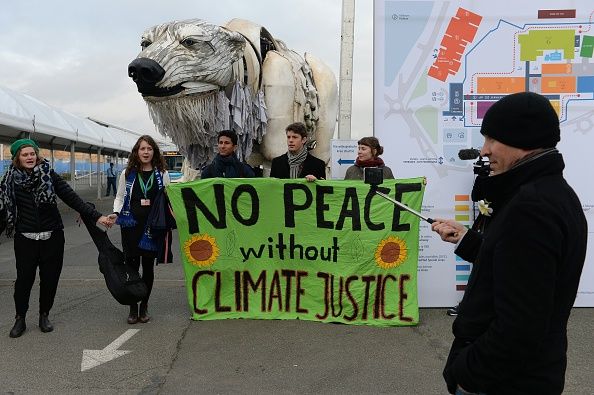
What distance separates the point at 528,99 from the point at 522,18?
4.38 metres

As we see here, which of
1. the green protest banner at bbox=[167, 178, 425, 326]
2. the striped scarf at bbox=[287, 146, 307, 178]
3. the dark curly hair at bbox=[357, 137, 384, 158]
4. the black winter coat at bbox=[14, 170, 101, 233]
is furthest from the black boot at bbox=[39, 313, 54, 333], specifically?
the dark curly hair at bbox=[357, 137, 384, 158]

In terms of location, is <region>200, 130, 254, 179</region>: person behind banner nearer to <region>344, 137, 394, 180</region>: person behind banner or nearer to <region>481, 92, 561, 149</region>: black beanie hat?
<region>344, 137, 394, 180</region>: person behind banner

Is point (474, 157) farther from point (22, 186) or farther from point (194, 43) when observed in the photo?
point (22, 186)

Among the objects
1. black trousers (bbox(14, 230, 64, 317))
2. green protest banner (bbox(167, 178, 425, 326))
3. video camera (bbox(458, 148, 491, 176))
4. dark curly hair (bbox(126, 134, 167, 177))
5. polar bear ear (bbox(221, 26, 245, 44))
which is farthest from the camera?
polar bear ear (bbox(221, 26, 245, 44))

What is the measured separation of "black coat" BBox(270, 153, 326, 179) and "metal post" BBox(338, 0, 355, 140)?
897 mm

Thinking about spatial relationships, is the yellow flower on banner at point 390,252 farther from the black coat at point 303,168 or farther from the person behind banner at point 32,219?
the person behind banner at point 32,219

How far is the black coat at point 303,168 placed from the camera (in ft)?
18.1

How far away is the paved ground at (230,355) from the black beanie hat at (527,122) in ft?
8.01

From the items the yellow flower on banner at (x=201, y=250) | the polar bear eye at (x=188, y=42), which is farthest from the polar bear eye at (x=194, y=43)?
the yellow flower on banner at (x=201, y=250)

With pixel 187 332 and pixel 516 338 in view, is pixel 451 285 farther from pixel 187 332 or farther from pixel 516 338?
pixel 516 338

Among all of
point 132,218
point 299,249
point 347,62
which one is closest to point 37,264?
point 132,218

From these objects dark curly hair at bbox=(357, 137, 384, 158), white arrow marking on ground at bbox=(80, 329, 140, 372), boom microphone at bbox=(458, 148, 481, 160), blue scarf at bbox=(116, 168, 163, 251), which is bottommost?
white arrow marking on ground at bbox=(80, 329, 140, 372)

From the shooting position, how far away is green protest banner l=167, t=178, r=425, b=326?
5250 mm

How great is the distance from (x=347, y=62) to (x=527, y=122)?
15.7 feet
